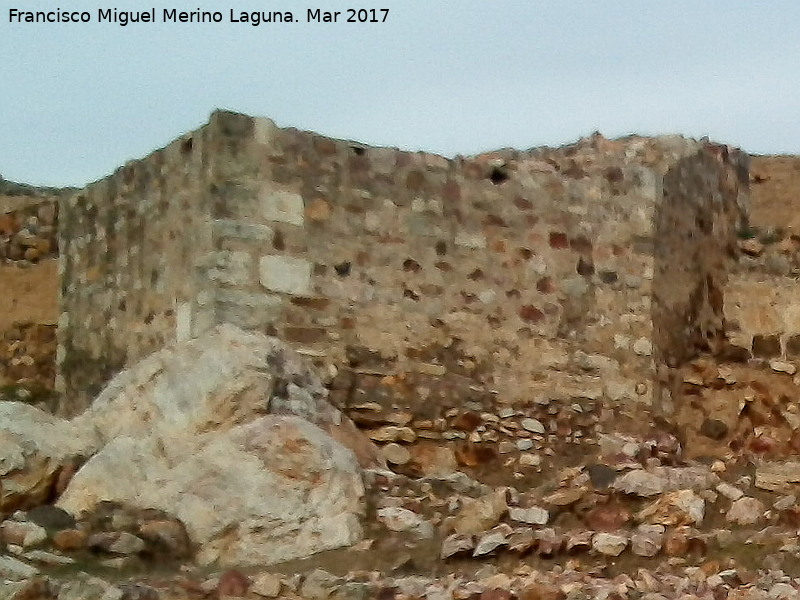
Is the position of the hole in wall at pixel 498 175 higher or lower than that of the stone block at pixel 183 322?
higher

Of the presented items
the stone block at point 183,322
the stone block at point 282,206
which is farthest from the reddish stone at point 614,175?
the stone block at point 183,322

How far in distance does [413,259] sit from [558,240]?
865 millimetres

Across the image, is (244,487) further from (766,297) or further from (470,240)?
(766,297)

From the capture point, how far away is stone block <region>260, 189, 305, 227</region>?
5.00 m

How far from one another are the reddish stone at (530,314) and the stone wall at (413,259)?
0.01 m

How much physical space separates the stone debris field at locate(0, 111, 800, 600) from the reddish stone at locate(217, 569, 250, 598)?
0.02m

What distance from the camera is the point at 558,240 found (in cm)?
569

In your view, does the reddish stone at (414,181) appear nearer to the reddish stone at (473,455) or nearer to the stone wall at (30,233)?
the reddish stone at (473,455)

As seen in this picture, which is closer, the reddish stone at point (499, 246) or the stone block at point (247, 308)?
the stone block at point (247, 308)

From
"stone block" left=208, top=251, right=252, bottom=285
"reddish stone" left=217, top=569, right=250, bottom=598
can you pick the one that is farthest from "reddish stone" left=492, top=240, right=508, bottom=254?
"reddish stone" left=217, top=569, right=250, bottom=598

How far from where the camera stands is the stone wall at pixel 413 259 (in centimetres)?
498

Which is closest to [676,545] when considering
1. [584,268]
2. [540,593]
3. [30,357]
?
[540,593]

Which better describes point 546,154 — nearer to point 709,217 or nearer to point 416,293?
point 709,217

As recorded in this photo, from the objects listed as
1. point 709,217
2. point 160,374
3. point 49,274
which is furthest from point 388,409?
point 49,274
